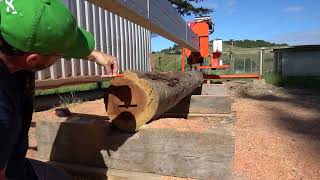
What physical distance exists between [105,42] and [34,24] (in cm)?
860

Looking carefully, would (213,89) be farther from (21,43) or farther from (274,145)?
(21,43)

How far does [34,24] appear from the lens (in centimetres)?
152

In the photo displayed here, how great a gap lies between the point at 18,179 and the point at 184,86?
3.06m

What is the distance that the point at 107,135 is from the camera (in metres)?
3.13

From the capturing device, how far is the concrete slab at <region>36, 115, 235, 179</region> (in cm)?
288

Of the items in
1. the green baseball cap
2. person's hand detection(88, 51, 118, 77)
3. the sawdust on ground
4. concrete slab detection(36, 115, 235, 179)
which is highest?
the green baseball cap

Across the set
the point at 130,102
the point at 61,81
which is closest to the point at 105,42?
the point at 61,81

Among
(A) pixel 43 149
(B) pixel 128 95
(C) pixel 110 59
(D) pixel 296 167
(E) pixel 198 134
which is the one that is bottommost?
(D) pixel 296 167

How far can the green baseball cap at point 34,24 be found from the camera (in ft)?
4.97

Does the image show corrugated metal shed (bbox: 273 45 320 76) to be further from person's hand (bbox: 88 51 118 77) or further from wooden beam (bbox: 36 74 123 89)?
person's hand (bbox: 88 51 118 77)

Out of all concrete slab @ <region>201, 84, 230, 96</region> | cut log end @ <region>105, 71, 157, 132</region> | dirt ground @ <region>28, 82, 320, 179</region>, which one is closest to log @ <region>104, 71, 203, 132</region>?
A: cut log end @ <region>105, 71, 157, 132</region>

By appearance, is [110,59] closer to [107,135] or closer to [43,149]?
[107,135]

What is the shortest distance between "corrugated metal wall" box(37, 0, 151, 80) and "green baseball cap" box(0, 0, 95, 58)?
211 inches

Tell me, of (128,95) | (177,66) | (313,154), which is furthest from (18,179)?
(177,66)
